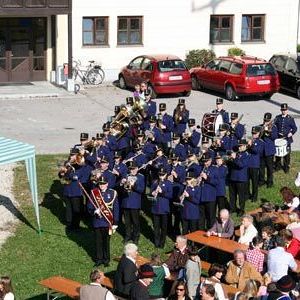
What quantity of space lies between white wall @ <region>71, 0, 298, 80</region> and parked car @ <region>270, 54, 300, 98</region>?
382 cm

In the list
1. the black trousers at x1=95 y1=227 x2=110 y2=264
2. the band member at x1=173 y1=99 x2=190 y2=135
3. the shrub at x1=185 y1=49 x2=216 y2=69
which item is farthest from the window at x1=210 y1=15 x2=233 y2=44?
the black trousers at x1=95 y1=227 x2=110 y2=264

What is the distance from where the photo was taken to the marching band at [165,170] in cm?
1647

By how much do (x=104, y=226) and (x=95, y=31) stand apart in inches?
715

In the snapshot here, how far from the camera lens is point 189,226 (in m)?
16.8

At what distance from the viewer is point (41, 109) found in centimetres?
2823

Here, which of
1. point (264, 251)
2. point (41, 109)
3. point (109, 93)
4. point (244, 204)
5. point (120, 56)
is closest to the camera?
point (264, 251)

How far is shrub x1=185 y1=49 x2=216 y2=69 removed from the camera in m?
33.7

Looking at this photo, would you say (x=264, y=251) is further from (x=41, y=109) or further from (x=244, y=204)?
(x=41, y=109)

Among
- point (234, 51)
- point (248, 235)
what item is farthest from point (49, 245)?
point (234, 51)

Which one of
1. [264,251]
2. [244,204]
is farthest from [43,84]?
[264,251]

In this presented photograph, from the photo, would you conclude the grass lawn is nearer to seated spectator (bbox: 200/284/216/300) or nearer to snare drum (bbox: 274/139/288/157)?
snare drum (bbox: 274/139/288/157)

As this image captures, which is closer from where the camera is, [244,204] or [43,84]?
[244,204]

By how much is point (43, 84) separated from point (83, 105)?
3.35 metres

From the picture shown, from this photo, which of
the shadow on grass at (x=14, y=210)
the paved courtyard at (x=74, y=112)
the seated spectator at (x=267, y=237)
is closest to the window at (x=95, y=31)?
the paved courtyard at (x=74, y=112)
